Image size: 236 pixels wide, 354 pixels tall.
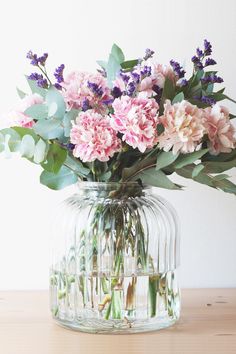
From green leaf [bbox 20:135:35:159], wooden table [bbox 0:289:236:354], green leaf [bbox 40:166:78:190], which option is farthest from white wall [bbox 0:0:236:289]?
green leaf [bbox 20:135:35:159]

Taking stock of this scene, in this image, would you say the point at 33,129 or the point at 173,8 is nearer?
the point at 33,129

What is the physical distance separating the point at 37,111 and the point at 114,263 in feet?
1.03

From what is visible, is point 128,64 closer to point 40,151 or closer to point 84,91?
point 84,91

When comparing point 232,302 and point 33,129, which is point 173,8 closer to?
point 33,129

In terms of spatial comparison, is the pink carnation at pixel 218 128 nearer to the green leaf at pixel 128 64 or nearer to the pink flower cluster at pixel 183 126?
the pink flower cluster at pixel 183 126

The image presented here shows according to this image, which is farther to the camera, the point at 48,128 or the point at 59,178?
the point at 59,178

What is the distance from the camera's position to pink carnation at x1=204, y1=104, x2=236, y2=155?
4.12ft

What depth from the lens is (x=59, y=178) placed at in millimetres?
1345

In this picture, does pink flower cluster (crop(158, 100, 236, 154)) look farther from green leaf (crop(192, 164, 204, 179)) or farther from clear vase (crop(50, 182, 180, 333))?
clear vase (crop(50, 182, 180, 333))

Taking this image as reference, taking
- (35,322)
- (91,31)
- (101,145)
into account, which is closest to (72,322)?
(35,322)

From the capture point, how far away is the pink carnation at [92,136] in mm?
1202

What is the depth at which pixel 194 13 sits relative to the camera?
1614mm

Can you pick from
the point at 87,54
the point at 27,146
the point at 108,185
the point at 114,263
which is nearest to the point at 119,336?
the point at 114,263

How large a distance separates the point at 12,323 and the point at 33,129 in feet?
1.25
